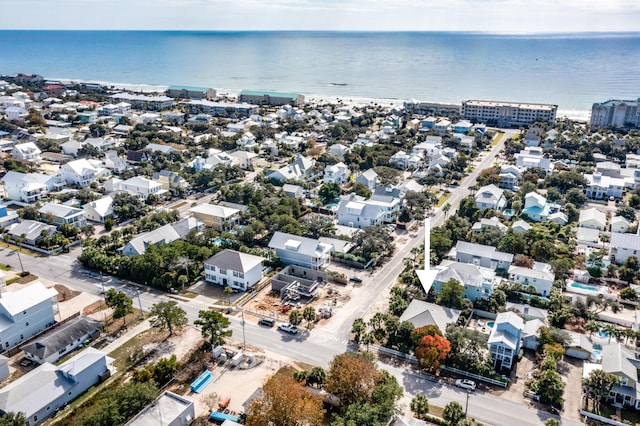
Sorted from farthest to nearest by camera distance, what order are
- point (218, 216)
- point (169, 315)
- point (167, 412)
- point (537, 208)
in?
1. point (537, 208)
2. point (218, 216)
3. point (169, 315)
4. point (167, 412)

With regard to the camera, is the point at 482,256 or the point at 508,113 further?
the point at 508,113

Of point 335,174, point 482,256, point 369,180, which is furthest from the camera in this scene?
point 335,174

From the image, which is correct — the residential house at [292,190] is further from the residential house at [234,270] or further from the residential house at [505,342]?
the residential house at [505,342]

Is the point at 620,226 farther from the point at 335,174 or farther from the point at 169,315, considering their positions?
the point at 169,315

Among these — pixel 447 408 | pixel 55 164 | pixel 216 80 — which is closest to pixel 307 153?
pixel 55 164

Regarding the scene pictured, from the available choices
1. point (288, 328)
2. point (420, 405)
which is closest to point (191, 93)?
point (288, 328)

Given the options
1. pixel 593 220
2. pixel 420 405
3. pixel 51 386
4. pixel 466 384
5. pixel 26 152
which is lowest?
pixel 466 384

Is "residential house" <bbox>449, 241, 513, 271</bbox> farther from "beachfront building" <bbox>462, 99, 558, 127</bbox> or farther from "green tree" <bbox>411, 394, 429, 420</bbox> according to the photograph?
"beachfront building" <bbox>462, 99, 558, 127</bbox>
